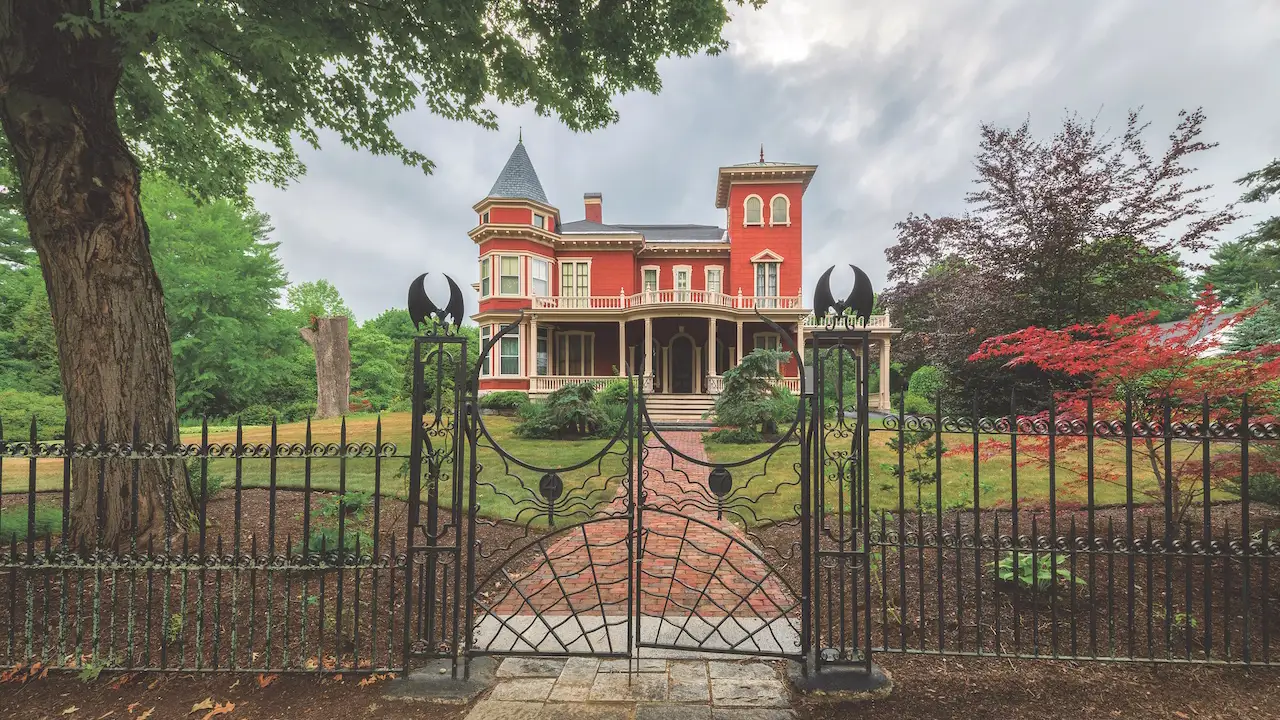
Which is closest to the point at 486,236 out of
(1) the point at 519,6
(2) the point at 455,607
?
(1) the point at 519,6

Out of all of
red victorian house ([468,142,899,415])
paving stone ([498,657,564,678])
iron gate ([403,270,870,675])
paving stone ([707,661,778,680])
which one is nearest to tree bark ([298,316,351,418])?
red victorian house ([468,142,899,415])

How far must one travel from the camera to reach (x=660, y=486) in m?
8.12

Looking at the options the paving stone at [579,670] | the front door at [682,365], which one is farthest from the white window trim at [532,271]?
the paving stone at [579,670]

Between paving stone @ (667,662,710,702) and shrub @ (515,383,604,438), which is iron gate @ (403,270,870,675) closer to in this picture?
paving stone @ (667,662,710,702)

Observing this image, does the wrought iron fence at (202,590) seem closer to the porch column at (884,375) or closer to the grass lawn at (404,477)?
the grass lawn at (404,477)

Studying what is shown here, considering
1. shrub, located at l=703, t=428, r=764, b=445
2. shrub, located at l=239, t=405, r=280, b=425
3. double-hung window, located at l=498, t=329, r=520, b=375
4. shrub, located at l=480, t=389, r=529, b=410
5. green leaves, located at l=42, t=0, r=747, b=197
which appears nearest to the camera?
green leaves, located at l=42, t=0, r=747, b=197

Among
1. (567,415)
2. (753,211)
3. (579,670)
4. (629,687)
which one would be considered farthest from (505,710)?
(753,211)

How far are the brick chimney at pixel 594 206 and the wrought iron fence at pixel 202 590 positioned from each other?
21520 millimetres

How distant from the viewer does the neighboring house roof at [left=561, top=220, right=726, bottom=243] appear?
21906mm

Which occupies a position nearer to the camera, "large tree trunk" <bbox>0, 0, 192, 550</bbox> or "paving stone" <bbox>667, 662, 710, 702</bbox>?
"paving stone" <bbox>667, 662, 710, 702</bbox>

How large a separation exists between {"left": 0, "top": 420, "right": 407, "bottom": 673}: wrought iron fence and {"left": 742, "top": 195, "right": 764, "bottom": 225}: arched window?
61.5ft

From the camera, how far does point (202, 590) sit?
2.80 metres

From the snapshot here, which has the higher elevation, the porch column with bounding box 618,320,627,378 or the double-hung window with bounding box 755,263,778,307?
the double-hung window with bounding box 755,263,778,307

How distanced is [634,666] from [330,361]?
19967mm
